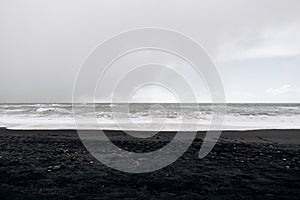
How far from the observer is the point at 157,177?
6832 millimetres

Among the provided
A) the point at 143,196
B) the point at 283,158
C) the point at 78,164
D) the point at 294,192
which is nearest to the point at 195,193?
the point at 143,196

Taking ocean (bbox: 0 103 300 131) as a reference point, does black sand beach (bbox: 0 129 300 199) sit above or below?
below

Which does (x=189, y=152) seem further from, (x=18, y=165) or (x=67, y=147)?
(x=18, y=165)

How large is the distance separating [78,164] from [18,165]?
5.91 feet

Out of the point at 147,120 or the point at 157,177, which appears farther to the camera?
the point at 147,120

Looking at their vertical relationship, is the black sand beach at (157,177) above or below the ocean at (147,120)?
below

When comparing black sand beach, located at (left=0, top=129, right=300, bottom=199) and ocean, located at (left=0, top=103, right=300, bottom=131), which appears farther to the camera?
ocean, located at (left=0, top=103, right=300, bottom=131)

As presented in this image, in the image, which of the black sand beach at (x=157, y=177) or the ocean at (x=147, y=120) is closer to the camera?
the black sand beach at (x=157, y=177)

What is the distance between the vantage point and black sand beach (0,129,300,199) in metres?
5.60

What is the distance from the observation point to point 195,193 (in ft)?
18.5

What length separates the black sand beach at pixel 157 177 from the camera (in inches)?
221

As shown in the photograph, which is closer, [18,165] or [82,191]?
[82,191]

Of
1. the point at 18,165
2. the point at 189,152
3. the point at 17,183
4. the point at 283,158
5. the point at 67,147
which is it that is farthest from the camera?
the point at 67,147

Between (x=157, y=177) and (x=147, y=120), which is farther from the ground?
(x=147, y=120)
